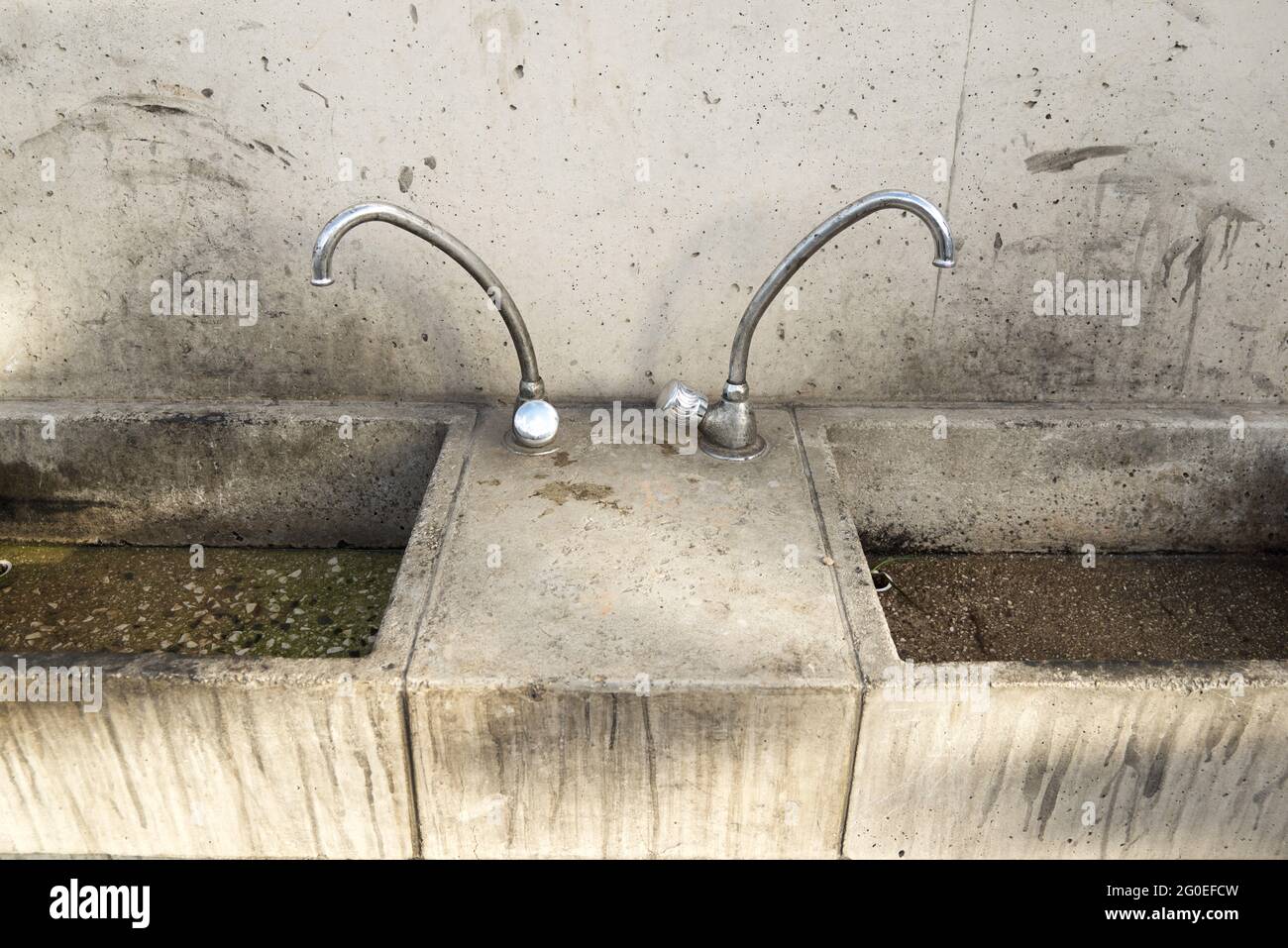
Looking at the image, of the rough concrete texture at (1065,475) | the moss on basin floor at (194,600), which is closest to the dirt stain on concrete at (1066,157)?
the rough concrete texture at (1065,475)

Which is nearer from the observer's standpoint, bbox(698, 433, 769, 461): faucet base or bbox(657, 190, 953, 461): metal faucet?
bbox(657, 190, 953, 461): metal faucet

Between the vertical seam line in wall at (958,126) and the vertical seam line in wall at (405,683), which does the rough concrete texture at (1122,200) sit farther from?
the vertical seam line in wall at (405,683)

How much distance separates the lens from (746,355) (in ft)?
6.18

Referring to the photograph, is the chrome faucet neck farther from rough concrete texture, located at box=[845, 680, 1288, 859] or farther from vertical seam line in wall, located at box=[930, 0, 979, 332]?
rough concrete texture, located at box=[845, 680, 1288, 859]

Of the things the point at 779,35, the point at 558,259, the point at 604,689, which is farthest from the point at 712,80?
the point at 604,689

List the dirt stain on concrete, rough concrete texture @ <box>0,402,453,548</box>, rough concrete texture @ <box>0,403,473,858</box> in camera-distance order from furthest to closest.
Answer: rough concrete texture @ <box>0,402,453,548</box>
the dirt stain on concrete
rough concrete texture @ <box>0,403,473,858</box>

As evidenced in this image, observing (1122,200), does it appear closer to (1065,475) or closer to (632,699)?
(1065,475)

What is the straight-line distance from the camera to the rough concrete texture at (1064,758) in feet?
4.53

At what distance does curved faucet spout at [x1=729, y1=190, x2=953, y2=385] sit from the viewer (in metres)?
1.60

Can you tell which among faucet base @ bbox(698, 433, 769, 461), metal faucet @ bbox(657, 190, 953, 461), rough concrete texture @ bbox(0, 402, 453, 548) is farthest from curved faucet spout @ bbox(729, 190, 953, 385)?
rough concrete texture @ bbox(0, 402, 453, 548)

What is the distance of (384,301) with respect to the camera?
2.07m

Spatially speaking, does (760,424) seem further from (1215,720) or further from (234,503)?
(234,503)

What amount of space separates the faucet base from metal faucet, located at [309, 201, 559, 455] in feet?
1.05

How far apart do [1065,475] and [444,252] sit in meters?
1.40
